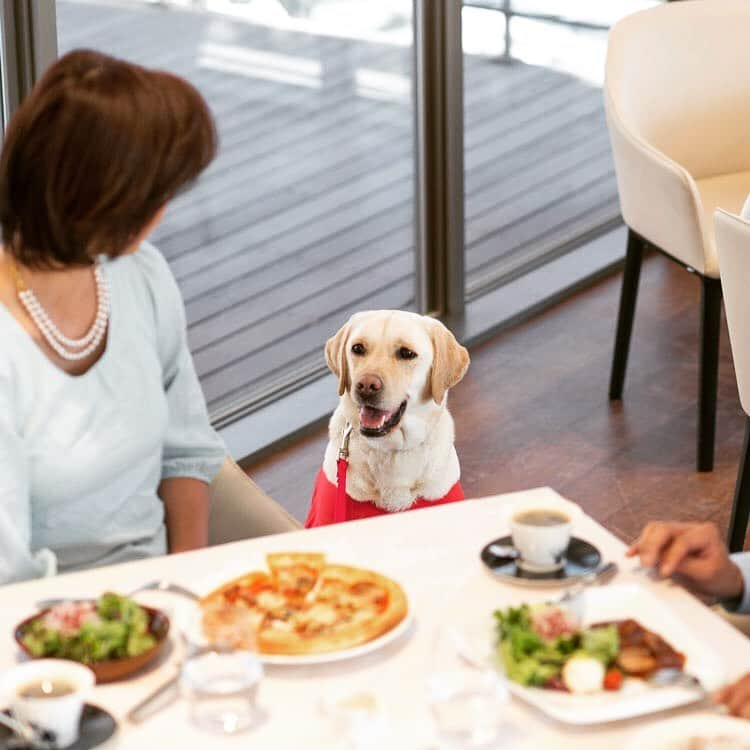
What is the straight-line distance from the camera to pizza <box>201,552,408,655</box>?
1618mm

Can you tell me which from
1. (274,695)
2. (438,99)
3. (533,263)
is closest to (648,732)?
(274,695)

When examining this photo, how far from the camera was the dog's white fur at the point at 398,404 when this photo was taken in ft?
8.99

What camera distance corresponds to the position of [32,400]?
198 centimetres

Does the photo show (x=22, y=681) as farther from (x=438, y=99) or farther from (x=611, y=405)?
(x=438, y=99)

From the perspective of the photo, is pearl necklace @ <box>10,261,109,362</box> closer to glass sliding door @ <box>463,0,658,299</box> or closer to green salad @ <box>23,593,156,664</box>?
green salad @ <box>23,593,156,664</box>

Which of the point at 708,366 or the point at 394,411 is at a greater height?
the point at 394,411

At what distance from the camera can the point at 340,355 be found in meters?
2.81

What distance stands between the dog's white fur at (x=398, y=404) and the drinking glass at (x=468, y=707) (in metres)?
1.21

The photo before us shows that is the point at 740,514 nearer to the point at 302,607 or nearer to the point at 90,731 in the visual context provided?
the point at 302,607

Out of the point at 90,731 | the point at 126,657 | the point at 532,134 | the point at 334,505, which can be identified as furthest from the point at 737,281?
the point at 532,134

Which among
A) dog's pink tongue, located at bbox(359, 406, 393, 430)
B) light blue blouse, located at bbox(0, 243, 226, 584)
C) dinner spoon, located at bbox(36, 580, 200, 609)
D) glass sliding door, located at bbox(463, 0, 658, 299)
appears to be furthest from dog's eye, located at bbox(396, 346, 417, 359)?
glass sliding door, located at bbox(463, 0, 658, 299)

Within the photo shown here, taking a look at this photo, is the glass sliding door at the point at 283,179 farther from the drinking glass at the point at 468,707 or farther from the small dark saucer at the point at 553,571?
the drinking glass at the point at 468,707

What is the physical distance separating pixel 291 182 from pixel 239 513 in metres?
1.80

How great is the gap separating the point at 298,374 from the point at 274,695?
2608mm
